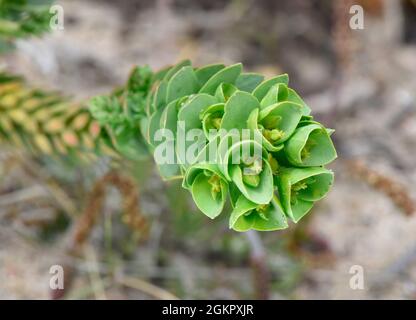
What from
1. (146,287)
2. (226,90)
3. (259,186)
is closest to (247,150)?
(259,186)

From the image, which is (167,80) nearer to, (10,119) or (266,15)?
(10,119)

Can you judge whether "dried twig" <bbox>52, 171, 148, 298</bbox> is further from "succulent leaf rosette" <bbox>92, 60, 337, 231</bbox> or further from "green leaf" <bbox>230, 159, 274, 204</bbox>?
"green leaf" <bbox>230, 159, 274, 204</bbox>

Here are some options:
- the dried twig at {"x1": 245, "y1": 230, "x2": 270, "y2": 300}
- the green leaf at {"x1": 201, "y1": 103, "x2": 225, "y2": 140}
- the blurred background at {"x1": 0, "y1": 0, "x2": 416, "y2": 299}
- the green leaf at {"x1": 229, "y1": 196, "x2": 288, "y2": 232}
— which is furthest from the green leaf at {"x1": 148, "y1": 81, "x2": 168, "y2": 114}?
the dried twig at {"x1": 245, "y1": 230, "x2": 270, "y2": 300}

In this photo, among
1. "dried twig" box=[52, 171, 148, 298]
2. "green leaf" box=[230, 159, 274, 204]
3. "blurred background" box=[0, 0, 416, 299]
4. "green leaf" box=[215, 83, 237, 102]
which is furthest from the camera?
"blurred background" box=[0, 0, 416, 299]

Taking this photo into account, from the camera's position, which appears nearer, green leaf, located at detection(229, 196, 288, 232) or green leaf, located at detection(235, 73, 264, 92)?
green leaf, located at detection(229, 196, 288, 232)

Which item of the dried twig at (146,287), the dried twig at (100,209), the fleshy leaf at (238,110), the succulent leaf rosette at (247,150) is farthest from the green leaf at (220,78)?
the dried twig at (146,287)

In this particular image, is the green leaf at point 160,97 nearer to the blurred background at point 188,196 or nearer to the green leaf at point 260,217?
the green leaf at point 260,217

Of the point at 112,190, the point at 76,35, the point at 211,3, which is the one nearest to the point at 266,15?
the point at 211,3
